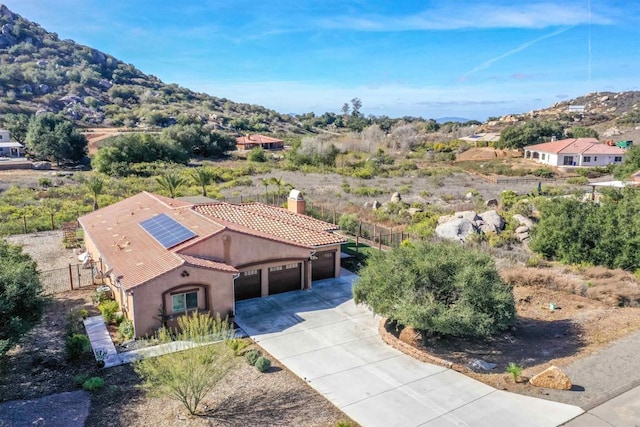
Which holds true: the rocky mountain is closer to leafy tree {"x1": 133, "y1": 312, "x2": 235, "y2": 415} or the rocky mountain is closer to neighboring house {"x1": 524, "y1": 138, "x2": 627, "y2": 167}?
neighboring house {"x1": 524, "y1": 138, "x2": 627, "y2": 167}

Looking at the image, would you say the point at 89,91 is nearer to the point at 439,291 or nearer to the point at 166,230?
the point at 166,230

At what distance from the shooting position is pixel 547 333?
17.6m

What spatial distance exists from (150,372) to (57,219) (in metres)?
26.0

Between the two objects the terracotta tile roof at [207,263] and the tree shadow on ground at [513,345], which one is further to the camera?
the terracotta tile roof at [207,263]

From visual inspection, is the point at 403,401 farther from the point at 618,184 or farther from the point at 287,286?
the point at 618,184

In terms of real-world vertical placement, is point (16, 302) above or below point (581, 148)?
below

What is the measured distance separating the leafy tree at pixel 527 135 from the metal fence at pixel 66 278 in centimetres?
7523

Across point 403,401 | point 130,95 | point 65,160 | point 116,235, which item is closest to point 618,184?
point 403,401

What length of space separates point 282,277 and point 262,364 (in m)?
7.04

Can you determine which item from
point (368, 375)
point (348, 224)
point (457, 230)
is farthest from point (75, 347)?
point (457, 230)

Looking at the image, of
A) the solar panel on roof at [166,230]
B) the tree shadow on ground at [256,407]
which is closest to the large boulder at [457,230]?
the solar panel on roof at [166,230]

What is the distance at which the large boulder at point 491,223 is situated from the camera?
100 ft

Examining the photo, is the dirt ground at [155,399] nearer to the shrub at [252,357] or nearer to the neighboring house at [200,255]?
the shrub at [252,357]

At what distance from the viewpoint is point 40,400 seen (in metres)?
12.8
